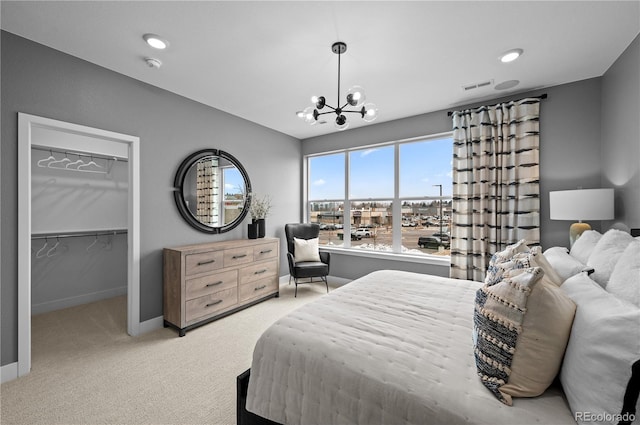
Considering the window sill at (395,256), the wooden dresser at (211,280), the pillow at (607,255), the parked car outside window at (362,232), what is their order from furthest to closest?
1. the parked car outside window at (362,232)
2. the window sill at (395,256)
3. the wooden dresser at (211,280)
4. the pillow at (607,255)

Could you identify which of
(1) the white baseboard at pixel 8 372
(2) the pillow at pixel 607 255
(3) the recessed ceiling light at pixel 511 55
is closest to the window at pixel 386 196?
(3) the recessed ceiling light at pixel 511 55

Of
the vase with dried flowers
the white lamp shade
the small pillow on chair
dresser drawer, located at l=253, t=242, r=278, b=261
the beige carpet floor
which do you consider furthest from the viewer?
the small pillow on chair

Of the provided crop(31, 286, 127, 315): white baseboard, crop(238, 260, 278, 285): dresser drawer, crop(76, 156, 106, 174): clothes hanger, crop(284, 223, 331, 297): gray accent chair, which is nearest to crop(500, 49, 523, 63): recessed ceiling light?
crop(284, 223, 331, 297): gray accent chair

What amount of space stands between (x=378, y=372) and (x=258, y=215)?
333 cm

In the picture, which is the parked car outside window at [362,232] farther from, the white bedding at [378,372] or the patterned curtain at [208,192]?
the white bedding at [378,372]

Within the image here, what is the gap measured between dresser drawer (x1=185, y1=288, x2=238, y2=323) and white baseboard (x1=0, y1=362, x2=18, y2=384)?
1246 mm

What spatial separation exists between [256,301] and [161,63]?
3033mm

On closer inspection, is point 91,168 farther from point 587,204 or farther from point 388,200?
point 587,204

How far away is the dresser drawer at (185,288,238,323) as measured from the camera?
115 inches

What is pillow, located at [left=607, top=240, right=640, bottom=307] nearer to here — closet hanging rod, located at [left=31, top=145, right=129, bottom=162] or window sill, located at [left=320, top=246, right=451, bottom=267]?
window sill, located at [left=320, top=246, right=451, bottom=267]

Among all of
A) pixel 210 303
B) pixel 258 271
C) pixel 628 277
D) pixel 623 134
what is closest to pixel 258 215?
pixel 258 271

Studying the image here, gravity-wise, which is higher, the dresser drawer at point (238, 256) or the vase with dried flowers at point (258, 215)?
the vase with dried flowers at point (258, 215)

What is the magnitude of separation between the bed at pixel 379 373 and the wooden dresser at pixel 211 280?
1715 millimetres

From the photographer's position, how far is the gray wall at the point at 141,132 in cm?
210
